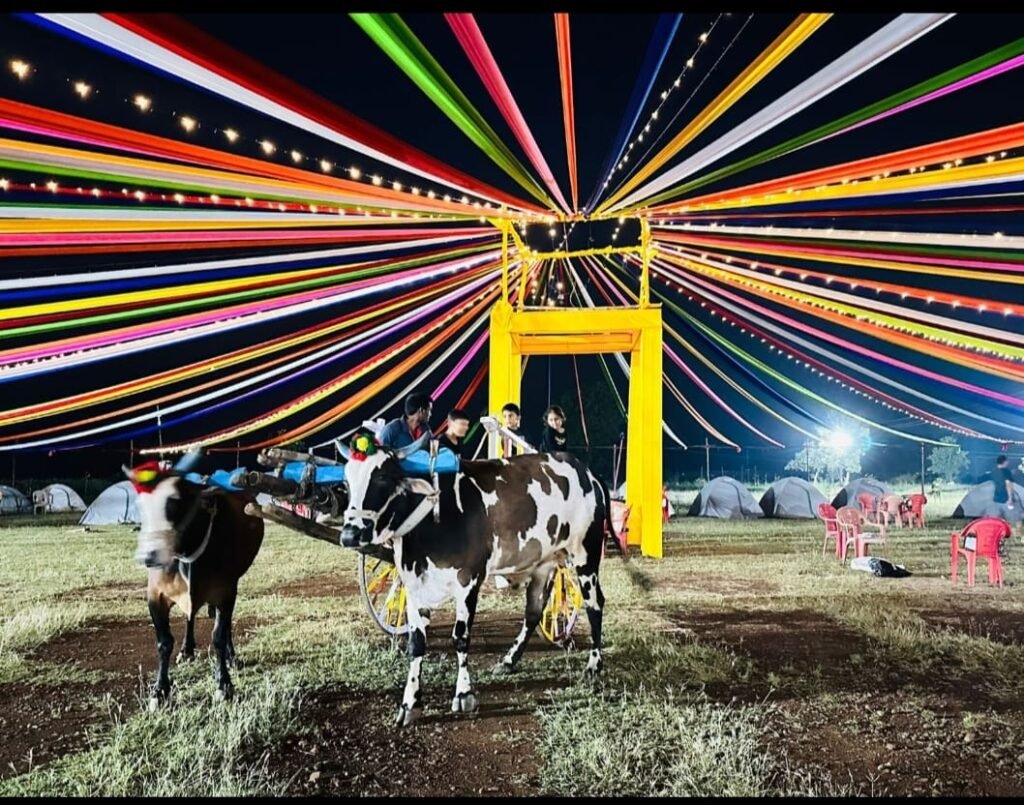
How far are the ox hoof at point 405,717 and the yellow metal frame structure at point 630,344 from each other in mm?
6465

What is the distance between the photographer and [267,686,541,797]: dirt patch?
352 cm

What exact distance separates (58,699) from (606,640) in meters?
4.50

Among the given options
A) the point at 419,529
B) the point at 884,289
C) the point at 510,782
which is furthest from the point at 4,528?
the point at 884,289

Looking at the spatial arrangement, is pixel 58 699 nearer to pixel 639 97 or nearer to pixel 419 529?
pixel 419 529

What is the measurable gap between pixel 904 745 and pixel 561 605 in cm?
345

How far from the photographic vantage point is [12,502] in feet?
72.8

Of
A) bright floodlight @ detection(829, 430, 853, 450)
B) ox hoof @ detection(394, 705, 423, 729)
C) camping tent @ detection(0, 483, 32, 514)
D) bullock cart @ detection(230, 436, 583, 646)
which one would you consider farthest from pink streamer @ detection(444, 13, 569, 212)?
camping tent @ detection(0, 483, 32, 514)

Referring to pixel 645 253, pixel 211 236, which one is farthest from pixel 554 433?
pixel 645 253

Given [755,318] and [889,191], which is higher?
[889,191]

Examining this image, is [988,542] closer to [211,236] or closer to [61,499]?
[211,236]

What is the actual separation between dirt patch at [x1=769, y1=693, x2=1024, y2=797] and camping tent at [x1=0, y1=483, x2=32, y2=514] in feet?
84.2

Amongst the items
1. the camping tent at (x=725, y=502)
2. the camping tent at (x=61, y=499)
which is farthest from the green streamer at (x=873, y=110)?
the camping tent at (x=61, y=499)

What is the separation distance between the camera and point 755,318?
450 inches

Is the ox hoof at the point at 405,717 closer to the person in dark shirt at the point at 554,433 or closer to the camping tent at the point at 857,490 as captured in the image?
the person in dark shirt at the point at 554,433
